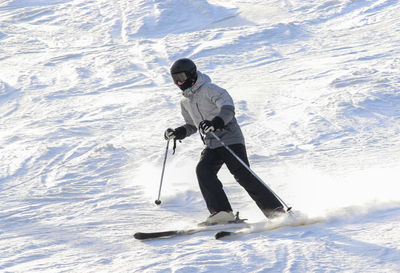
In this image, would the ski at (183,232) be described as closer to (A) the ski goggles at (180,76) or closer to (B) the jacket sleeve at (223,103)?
(B) the jacket sleeve at (223,103)

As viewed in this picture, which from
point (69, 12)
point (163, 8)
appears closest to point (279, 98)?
point (163, 8)

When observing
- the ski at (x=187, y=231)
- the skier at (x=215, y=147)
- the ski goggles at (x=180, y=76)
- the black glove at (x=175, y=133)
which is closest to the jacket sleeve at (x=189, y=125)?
the black glove at (x=175, y=133)

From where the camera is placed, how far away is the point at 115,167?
7332 millimetres

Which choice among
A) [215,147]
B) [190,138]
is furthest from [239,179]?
[190,138]

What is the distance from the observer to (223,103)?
15.4 feet

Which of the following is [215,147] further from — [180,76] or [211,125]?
[180,76]

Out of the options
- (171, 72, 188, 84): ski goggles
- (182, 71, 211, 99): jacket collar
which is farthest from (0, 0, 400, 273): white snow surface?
(171, 72, 188, 84): ski goggles

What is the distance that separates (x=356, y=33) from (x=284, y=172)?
8.49 m

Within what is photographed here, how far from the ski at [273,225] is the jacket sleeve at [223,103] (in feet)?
3.07

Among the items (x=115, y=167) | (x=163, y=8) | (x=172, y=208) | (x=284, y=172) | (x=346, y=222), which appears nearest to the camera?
(x=346, y=222)

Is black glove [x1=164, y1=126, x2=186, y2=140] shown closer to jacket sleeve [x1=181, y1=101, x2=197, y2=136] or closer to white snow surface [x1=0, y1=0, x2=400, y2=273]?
jacket sleeve [x1=181, y1=101, x2=197, y2=136]

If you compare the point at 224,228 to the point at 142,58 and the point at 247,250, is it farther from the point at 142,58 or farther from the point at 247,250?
the point at 142,58

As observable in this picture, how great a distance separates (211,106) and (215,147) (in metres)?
0.39

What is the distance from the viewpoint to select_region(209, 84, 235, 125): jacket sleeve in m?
4.63
